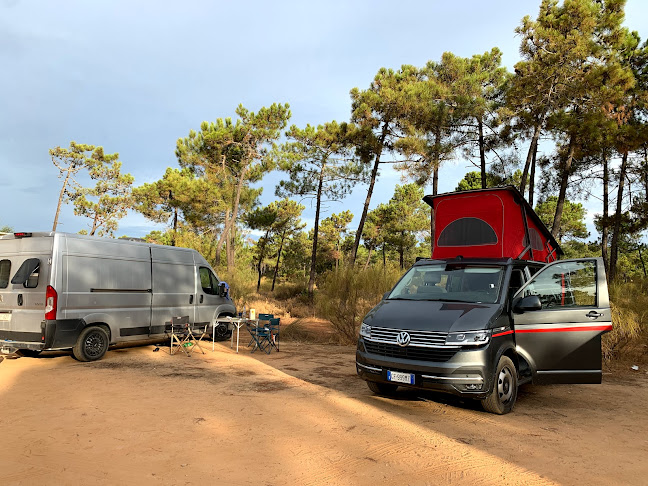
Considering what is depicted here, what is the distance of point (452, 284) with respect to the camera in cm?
618

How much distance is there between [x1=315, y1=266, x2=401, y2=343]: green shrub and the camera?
11.9m

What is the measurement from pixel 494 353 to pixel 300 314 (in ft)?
46.4

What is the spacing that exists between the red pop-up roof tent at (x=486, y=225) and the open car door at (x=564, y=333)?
1577mm

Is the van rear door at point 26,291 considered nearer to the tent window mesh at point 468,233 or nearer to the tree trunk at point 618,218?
the tent window mesh at point 468,233

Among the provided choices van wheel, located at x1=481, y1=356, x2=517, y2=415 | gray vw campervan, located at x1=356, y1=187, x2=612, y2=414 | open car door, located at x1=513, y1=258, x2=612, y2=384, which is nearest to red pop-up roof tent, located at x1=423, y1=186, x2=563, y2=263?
gray vw campervan, located at x1=356, y1=187, x2=612, y2=414

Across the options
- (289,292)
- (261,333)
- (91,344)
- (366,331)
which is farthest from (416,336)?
(289,292)

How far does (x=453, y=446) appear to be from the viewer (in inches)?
168

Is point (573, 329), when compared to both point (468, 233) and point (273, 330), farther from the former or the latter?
point (273, 330)

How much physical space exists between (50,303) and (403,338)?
625 centimetres

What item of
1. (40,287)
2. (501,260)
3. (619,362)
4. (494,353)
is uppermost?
(501,260)

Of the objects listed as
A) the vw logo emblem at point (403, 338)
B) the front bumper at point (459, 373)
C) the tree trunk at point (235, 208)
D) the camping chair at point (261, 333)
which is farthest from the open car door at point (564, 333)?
the tree trunk at point (235, 208)

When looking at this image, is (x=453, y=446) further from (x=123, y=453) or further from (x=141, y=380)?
(x=141, y=380)

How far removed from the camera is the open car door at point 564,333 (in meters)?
5.56

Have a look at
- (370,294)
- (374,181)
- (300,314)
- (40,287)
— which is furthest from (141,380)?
(374,181)
